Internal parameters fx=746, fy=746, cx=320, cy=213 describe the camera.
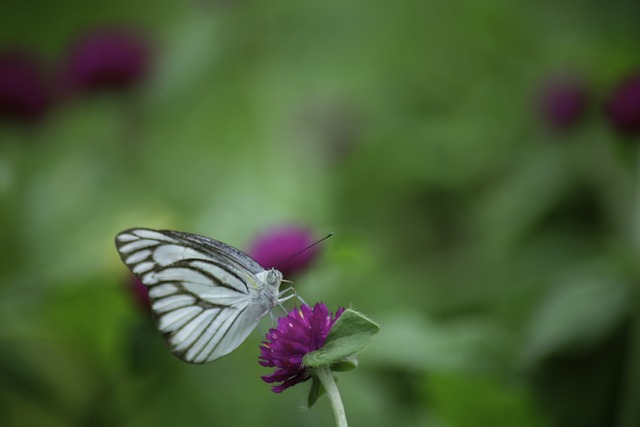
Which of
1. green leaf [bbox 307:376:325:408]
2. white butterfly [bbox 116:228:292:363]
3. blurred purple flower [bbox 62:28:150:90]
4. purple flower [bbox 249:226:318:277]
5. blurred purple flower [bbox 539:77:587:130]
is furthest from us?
blurred purple flower [bbox 62:28:150:90]

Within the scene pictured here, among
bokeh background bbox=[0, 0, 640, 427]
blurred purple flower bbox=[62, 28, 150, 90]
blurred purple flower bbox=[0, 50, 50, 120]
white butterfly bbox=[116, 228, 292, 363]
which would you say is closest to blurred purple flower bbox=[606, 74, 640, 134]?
bokeh background bbox=[0, 0, 640, 427]

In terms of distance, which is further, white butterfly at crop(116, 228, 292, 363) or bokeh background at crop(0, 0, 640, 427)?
bokeh background at crop(0, 0, 640, 427)

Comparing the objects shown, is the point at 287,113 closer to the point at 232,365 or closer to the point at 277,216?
the point at 277,216

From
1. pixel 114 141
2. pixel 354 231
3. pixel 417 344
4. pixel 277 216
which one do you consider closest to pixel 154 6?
pixel 114 141

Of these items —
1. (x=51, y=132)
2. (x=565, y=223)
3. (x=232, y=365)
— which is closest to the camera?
(x=232, y=365)

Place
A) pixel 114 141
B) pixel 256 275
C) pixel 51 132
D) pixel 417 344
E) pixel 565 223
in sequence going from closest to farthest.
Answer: pixel 256 275 → pixel 417 344 → pixel 565 223 → pixel 114 141 → pixel 51 132

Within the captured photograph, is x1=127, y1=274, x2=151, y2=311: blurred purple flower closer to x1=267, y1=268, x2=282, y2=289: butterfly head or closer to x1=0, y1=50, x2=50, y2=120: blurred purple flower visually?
x1=267, y1=268, x2=282, y2=289: butterfly head

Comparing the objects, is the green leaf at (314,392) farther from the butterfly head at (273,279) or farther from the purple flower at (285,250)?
the purple flower at (285,250)

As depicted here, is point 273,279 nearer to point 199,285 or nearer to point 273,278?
point 273,278
